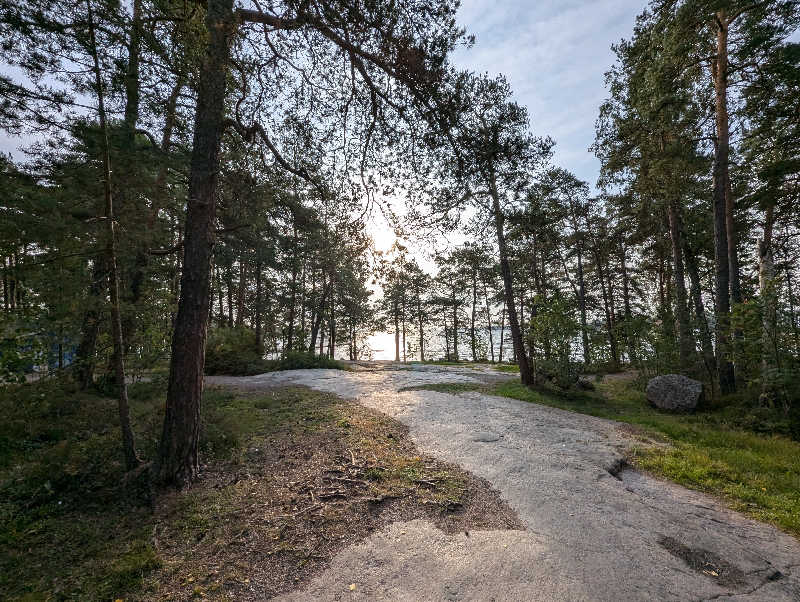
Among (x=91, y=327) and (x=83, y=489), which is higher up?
(x=91, y=327)

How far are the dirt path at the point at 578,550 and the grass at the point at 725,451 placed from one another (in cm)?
43

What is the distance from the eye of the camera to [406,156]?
4941 millimetres

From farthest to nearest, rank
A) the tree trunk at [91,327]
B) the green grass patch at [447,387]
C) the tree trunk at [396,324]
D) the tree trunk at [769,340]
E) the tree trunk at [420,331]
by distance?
the tree trunk at [396,324] → the tree trunk at [420,331] → the green grass patch at [447,387] → the tree trunk at [769,340] → the tree trunk at [91,327]

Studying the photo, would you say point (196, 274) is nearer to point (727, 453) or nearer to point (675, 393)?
point (727, 453)

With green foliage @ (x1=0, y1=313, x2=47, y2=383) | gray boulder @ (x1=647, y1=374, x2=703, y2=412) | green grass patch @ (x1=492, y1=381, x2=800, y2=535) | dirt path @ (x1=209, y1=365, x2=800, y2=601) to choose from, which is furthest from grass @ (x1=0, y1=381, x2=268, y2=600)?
gray boulder @ (x1=647, y1=374, x2=703, y2=412)

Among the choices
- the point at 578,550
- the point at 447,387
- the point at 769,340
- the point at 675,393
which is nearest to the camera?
the point at 578,550

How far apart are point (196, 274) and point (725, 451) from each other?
830 centimetres

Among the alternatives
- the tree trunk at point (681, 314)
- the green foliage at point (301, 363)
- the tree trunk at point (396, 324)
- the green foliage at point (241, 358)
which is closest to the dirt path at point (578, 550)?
the tree trunk at point (681, 314)

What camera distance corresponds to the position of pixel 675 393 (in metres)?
8.05

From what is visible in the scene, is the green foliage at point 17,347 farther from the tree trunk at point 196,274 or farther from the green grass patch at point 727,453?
the green grass patch at point 727,453

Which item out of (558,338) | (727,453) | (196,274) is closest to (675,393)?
(558,338)

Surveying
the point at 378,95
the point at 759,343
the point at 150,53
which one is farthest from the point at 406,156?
the point at 759,343

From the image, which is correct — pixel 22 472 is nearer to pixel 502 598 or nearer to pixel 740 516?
pixel 502 598

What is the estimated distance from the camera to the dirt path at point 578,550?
7.34ft
